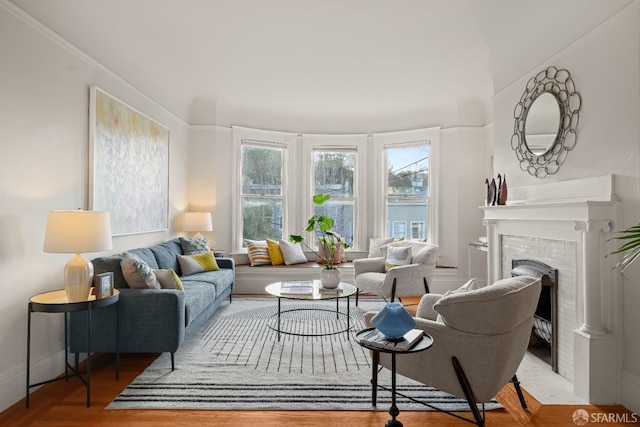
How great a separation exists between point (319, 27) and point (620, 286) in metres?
3.13

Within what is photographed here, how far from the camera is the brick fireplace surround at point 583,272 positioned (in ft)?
8.64

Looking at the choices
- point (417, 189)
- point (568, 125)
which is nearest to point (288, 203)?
point (417, 189)

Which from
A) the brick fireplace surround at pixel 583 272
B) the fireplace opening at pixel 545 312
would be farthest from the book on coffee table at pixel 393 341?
the fireplace opening at pixel 545 312

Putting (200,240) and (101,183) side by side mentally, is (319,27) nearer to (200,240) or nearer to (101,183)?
(101,183)

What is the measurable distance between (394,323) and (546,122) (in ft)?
7.76

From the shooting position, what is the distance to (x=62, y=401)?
262 centimetres

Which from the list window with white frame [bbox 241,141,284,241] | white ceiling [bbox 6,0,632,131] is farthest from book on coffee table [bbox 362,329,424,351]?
window with white frame [bbox 241,141,284,241]

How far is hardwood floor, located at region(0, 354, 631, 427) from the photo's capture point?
2361mm

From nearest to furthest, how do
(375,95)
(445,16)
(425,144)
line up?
(445,16) < (375,95) < (425,144)

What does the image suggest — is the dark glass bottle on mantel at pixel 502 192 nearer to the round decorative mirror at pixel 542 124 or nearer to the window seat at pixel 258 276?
the round decorative mirror at pixel 542 124

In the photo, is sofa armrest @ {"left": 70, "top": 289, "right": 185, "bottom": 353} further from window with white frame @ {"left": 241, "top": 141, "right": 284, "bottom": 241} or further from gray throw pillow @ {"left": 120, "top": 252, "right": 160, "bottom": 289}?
window with white frame @ {"left": 241, "top": 141, "right": 284, "bottom": 241}

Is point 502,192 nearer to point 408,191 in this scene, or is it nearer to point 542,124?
point 542,124

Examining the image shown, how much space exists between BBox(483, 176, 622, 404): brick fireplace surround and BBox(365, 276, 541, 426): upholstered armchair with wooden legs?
71 cm

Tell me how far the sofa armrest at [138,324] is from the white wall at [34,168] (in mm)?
343
